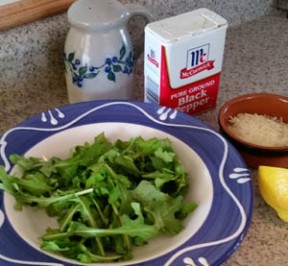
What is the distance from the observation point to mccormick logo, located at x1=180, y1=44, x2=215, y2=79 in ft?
2.31

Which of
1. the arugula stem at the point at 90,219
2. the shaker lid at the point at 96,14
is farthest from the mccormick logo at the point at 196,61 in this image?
the arugula stem at the point at 90,219

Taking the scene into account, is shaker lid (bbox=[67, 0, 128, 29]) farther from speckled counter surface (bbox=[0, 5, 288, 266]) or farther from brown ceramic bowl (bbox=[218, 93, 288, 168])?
brown ceramic bowl (bbox=[218, 93, 288, 168])

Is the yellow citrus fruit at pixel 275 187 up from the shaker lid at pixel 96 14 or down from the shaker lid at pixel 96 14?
down

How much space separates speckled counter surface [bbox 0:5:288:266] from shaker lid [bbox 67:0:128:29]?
0.28 feet

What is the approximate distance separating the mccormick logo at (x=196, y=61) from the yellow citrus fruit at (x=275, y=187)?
6.6 inches

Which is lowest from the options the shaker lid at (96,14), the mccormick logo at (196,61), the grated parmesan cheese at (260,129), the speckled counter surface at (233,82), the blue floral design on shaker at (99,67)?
the speckled counter surface at (233,82)

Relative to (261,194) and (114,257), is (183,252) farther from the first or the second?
(261,194)

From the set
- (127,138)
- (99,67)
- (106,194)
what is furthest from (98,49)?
(106,194)

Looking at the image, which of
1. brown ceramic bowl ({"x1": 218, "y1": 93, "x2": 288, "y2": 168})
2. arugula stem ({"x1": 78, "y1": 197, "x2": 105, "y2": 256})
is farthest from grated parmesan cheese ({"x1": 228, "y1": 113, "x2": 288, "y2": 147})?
arugula stem ({"x1": 78, "y1": 197, "x2": 105, "y2": 256})

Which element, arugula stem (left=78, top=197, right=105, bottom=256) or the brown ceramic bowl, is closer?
arugula stem (left=78, top=197, right=105, bottom=256)

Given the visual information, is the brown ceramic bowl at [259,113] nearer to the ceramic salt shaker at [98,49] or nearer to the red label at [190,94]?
the red label at [190,94]

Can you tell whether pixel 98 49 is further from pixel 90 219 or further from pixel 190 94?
pixel 90 219

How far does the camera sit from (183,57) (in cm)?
70

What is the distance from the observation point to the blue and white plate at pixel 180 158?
20.8 inches
